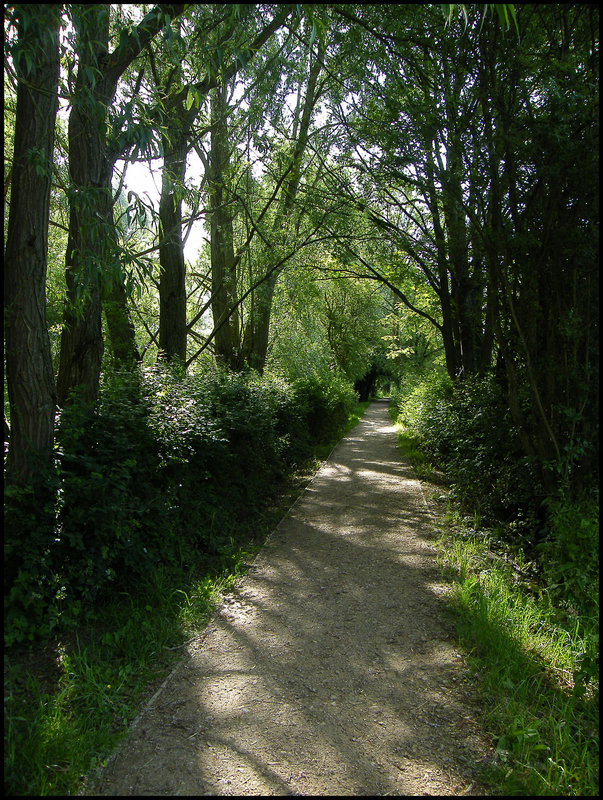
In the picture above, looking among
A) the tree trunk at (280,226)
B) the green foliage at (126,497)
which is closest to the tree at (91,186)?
the green foliage at (126,497)

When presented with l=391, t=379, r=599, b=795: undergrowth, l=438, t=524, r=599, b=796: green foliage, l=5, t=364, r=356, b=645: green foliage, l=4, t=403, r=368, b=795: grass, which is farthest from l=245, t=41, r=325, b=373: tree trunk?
l=438, t=524, r=599, b=796: green foliage

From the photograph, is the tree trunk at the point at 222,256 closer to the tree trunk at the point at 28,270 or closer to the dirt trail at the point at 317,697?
the tree trunk at the point at 28,270

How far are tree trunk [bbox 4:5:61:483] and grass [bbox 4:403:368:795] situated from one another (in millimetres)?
1292

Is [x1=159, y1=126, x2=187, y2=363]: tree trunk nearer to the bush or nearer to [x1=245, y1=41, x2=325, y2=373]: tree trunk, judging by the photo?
[x1=245, y1=41, x2=325, y2=373]: tree trunk

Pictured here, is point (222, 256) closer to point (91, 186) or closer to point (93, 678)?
point (91, 186)

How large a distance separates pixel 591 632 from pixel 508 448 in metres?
2.98

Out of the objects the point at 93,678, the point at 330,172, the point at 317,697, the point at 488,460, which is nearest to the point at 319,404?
the point at 330,172

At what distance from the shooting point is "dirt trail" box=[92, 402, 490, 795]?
2.69 m

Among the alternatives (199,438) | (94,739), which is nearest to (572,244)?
(199,438)

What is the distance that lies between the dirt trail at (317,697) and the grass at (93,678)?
0.45 feet

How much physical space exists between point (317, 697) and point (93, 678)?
142cm

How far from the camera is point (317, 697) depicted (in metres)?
3.35

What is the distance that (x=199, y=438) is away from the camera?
5.87 meters

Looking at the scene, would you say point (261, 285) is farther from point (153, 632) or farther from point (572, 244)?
point (153, 632)
